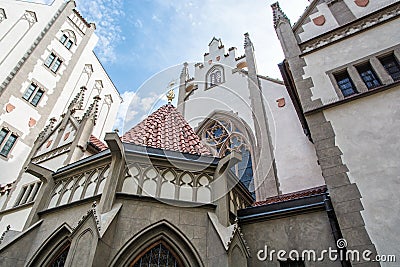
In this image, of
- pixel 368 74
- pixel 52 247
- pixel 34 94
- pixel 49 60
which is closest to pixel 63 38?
pixel 49 60

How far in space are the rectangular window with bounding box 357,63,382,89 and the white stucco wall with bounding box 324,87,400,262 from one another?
575 mm

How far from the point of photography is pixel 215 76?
17.1 m

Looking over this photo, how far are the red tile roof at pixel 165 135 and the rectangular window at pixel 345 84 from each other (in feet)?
13.8

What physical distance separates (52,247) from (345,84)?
849 cm

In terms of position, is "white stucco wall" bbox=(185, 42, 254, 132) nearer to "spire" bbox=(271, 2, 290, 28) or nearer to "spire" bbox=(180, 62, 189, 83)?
"spire" bbox=(180, 62, 189, 83)

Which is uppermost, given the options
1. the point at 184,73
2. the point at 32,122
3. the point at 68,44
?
the point at 68,44

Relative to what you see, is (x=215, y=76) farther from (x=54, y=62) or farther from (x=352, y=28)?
(x=54, y=62)

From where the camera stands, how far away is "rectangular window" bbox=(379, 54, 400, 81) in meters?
6.47

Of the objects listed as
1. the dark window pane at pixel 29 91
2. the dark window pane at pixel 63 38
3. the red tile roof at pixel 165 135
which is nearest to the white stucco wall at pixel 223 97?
the red tile roof at pixel 165 135

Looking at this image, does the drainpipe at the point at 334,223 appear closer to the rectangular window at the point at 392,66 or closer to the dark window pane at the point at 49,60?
the rectangular window at the point at 392,66

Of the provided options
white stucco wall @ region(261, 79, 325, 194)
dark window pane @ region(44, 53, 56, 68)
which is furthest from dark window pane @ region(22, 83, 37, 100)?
white stucco wall @ region(261, 79, 325, 194)

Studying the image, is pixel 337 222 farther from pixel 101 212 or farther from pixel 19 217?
pixel 19 217

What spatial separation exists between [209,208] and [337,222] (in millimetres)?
2681

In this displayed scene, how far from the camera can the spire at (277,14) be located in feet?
32.5
